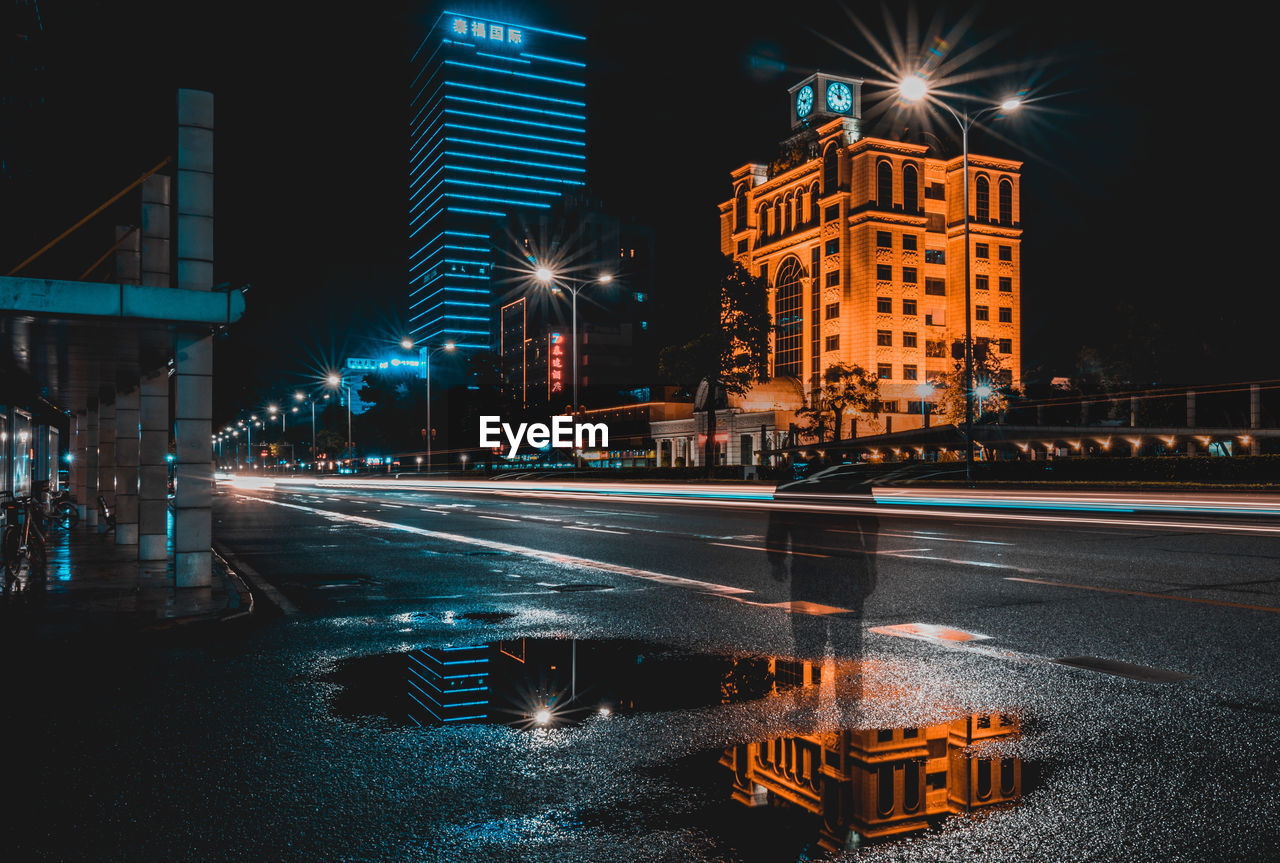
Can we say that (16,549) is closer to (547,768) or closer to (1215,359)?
(547,768)

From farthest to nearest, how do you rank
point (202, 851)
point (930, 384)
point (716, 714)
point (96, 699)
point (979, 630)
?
point (930, 384) → point (979, 630) → point (96, 699) → point (716, 714) → point (202, 851)

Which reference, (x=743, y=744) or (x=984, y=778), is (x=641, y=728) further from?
(x=984, y=778)

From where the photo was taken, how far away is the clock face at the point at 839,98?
12019cm

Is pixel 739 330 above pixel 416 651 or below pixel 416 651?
above

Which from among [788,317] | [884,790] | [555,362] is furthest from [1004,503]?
[555,362]

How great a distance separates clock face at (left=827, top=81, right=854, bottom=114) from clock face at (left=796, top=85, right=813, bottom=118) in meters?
2.26

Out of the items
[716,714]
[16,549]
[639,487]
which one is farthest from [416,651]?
[639,487]

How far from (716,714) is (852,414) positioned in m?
91.9

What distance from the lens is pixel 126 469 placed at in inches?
750

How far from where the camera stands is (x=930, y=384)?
10538 cm

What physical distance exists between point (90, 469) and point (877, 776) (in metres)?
28.5

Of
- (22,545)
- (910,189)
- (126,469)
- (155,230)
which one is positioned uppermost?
(910,189)

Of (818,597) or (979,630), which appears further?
(818,597)

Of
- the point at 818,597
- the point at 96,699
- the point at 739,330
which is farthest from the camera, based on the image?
the point at 739,330
